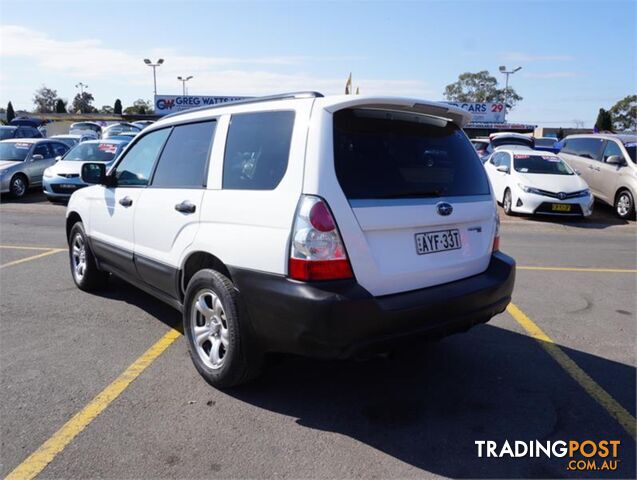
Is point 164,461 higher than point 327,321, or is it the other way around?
point 327,321

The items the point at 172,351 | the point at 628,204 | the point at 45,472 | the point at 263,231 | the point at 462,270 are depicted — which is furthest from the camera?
the point at 628,204

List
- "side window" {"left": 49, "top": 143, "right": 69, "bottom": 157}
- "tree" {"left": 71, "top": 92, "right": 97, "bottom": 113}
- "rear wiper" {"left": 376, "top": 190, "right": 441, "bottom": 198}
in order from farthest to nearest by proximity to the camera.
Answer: "tree" {"left": 71, "top": 92, "right": 97, "bottom": 113}, "side window" {"left": 49, "top": 143, "right": 69, "bottom": 157}, "rear wiper" {"left": 376, "top": 190, "right": 441, "bottom": 198}

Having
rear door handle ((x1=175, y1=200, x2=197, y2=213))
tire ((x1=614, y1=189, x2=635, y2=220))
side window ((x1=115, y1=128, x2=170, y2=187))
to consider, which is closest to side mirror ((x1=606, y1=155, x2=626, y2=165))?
tire ((x1=614, y1=189, x2=635, y2=220))

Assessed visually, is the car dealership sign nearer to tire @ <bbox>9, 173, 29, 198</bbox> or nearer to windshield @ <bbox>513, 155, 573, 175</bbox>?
windshield @ <bbox>513, 155, 573, 175</bbox>

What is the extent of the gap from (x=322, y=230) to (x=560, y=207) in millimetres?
10394

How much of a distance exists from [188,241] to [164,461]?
1460mm

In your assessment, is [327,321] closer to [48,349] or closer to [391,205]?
[391,205]

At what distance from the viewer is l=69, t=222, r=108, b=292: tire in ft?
17.8

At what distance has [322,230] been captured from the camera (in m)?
2.82

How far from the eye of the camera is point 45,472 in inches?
104

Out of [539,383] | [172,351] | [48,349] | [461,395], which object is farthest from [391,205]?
[48,349]

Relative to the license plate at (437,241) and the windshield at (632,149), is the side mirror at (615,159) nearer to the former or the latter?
the windshield at (632,149)

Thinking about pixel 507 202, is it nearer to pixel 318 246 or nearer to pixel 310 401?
pixel 310 401

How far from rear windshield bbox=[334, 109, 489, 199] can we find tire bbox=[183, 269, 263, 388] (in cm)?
101
